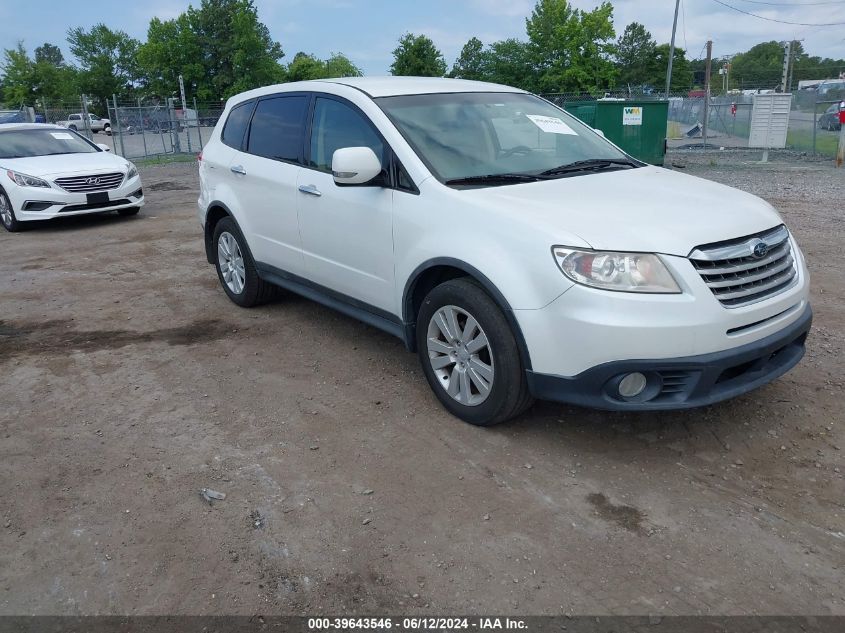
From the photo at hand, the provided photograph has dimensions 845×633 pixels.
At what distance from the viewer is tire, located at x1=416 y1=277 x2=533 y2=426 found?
142 inches

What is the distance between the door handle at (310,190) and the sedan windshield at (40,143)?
27.4 ft

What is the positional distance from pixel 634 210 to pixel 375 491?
1.89 metres

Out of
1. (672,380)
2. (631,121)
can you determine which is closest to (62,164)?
(672,380)

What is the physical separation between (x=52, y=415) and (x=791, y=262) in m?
4.36

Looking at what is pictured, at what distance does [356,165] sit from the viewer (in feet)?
13.4

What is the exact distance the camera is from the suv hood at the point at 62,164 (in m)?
10.6

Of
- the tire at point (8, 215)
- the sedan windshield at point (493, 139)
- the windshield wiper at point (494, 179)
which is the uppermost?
the sedan windshield at point (493, 139)

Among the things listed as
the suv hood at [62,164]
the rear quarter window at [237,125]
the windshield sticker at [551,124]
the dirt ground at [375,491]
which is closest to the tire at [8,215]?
the suv hood at [62,164]

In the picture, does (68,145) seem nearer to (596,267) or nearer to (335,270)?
(335,270)

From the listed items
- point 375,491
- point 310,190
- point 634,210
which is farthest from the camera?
point 310,190

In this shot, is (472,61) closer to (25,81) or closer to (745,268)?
(25,81)

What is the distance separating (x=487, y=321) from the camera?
3639 millimetres

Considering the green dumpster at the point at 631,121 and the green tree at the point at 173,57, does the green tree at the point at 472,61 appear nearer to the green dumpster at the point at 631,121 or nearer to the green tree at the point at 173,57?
the green tree at the point at 173,57

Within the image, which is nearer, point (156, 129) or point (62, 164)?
point (62, 164)
